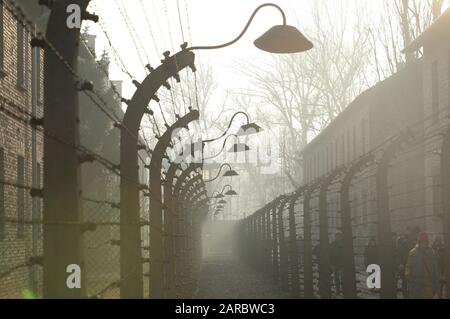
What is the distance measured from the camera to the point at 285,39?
25.5ft

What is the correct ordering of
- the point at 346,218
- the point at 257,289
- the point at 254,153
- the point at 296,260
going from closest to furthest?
the point at 346,218 < the point at 296,260 < the point at 257,289 < the point at 254,153

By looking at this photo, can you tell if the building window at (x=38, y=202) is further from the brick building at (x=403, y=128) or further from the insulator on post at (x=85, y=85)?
the insulator on post at (x=85, y=85)

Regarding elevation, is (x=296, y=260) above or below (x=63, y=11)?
below

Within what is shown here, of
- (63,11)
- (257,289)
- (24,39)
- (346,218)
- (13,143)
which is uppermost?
(24,39)

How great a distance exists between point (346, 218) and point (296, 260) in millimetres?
6701

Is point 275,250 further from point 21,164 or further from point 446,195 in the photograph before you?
point 446,195

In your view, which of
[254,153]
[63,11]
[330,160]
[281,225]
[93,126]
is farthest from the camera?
[254,153]

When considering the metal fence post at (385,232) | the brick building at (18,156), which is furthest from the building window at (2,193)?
the metal fence post at (385,232)

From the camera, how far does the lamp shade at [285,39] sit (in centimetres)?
776

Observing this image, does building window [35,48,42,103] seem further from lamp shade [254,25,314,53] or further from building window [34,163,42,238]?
lamp shade [254,25,314,53]
